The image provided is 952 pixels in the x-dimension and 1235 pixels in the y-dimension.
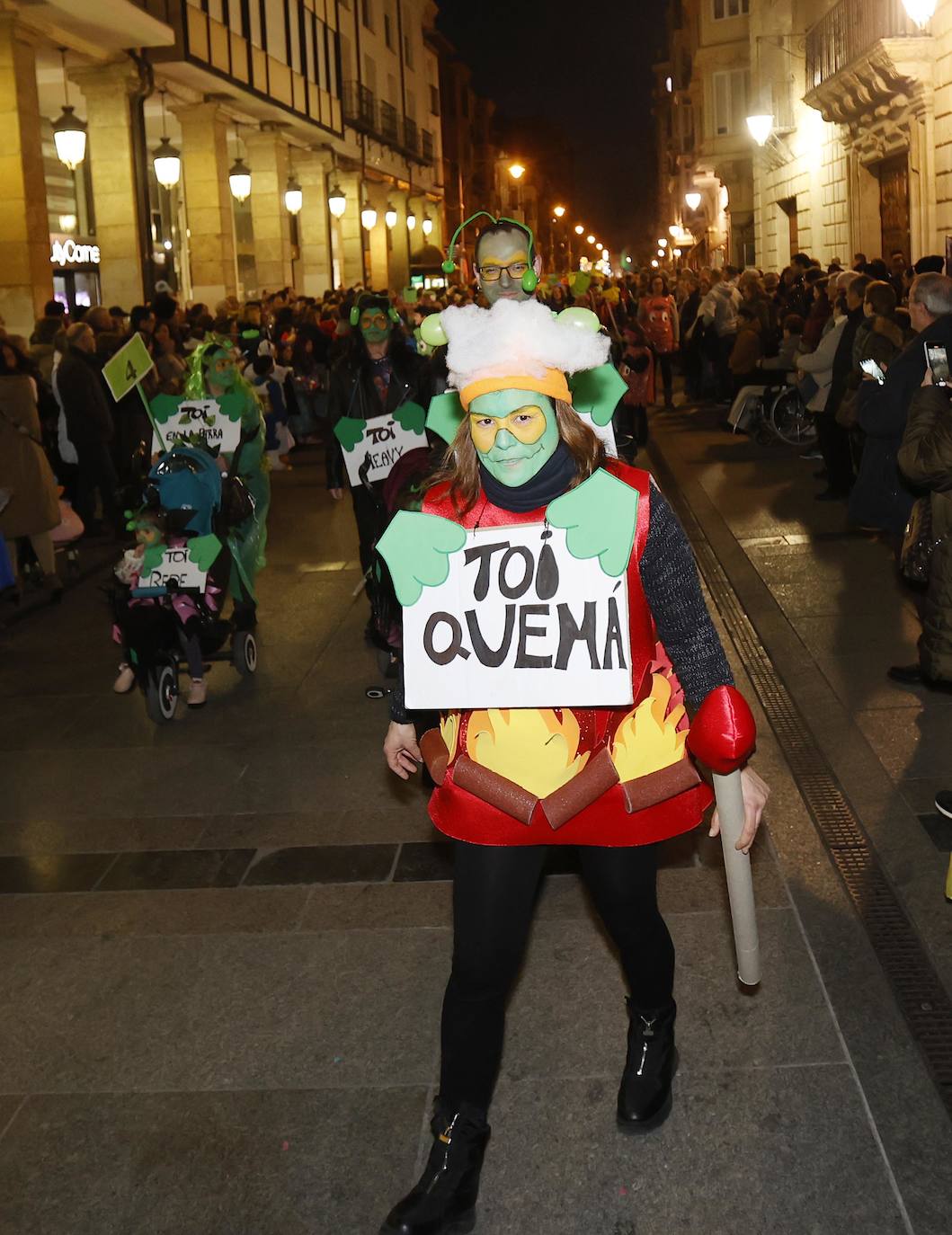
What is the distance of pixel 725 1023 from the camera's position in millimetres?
4004

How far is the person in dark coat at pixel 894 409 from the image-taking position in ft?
23.7

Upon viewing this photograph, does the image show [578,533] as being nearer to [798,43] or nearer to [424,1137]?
[424,1137]

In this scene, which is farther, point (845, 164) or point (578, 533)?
point (845, 164)

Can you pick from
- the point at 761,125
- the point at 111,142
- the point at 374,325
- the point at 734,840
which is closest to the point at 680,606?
the point at 734,840

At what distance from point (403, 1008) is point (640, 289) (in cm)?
2267

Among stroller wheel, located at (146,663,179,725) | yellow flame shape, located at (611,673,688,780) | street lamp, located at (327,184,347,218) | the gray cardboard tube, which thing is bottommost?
stroller wheel, located at (146,663,179,725)

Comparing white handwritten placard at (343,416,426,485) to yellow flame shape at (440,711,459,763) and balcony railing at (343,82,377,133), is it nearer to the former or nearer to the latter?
yellow flame shape at (440,711,459,763)

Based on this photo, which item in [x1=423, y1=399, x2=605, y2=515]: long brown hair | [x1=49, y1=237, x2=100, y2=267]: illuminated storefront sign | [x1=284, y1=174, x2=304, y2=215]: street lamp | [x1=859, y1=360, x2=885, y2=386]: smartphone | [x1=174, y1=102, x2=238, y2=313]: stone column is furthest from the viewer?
[x1=284, y1=174, x2=304, y2=215]: street lamp

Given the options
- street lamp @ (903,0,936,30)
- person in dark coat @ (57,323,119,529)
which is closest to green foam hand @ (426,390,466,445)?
person in dark coat @ (57,323,119,529)

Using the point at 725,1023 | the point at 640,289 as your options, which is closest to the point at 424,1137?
the point at 725,1023

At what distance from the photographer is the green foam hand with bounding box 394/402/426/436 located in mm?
7707

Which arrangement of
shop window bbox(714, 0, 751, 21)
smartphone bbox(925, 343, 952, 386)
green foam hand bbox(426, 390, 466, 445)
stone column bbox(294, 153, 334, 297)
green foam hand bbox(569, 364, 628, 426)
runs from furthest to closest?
shop window bbox(714, 0, 751, 21) < stone column bbox(294, 153, 334, 297) < smartphone bbox(925, 343, 952, 386) < green foam hand bbox(426, 390, 466, 445) < green foam hand bbox(569, 364, 628, 426)

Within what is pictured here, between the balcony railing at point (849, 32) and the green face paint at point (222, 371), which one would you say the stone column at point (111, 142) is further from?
the green face paint at point (222, 371)

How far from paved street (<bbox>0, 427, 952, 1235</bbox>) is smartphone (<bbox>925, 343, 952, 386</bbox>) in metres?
1.56
